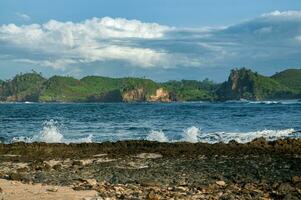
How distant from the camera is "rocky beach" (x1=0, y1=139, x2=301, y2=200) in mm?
14621

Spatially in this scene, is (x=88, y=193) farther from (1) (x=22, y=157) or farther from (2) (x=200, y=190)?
(1) (x=22, y=157)

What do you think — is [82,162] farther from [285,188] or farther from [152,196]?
[285,188]

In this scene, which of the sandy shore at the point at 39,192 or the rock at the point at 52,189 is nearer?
the sandy shore at the point at 39,192

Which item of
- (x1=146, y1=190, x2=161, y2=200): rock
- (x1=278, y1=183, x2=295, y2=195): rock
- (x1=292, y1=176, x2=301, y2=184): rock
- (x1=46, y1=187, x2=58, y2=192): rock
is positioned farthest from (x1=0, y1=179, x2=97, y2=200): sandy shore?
(x1=292, y1=176, x2=301, y2=184): rock

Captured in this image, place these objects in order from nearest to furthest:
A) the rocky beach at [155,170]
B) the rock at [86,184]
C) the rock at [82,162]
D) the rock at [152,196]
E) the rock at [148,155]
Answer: the rock at [152,196]
the rocky beach at [155,170]
the rock at [86,184]
the rock at [82,162]
the rock at [148,155]

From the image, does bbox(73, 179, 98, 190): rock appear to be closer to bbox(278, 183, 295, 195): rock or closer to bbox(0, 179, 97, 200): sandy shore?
bbox(0, 179, 97, 200): sandy shore

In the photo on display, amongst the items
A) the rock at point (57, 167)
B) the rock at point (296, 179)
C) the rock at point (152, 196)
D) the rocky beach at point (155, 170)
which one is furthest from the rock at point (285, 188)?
the rock at point (57, 167)

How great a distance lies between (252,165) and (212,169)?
176 centimetres

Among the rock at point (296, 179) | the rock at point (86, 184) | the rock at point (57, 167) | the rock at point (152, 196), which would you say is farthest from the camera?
the rock at point (57, 167)

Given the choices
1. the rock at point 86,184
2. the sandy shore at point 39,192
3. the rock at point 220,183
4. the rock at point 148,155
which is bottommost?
the rock at point 148,155

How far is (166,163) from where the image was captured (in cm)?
2122

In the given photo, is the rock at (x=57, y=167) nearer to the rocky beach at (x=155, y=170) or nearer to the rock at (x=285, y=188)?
the rocky beach at (x=155, y=170)

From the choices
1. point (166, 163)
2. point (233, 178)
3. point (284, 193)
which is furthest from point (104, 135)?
point (284, 193)

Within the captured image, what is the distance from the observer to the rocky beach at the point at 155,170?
14621 mm
